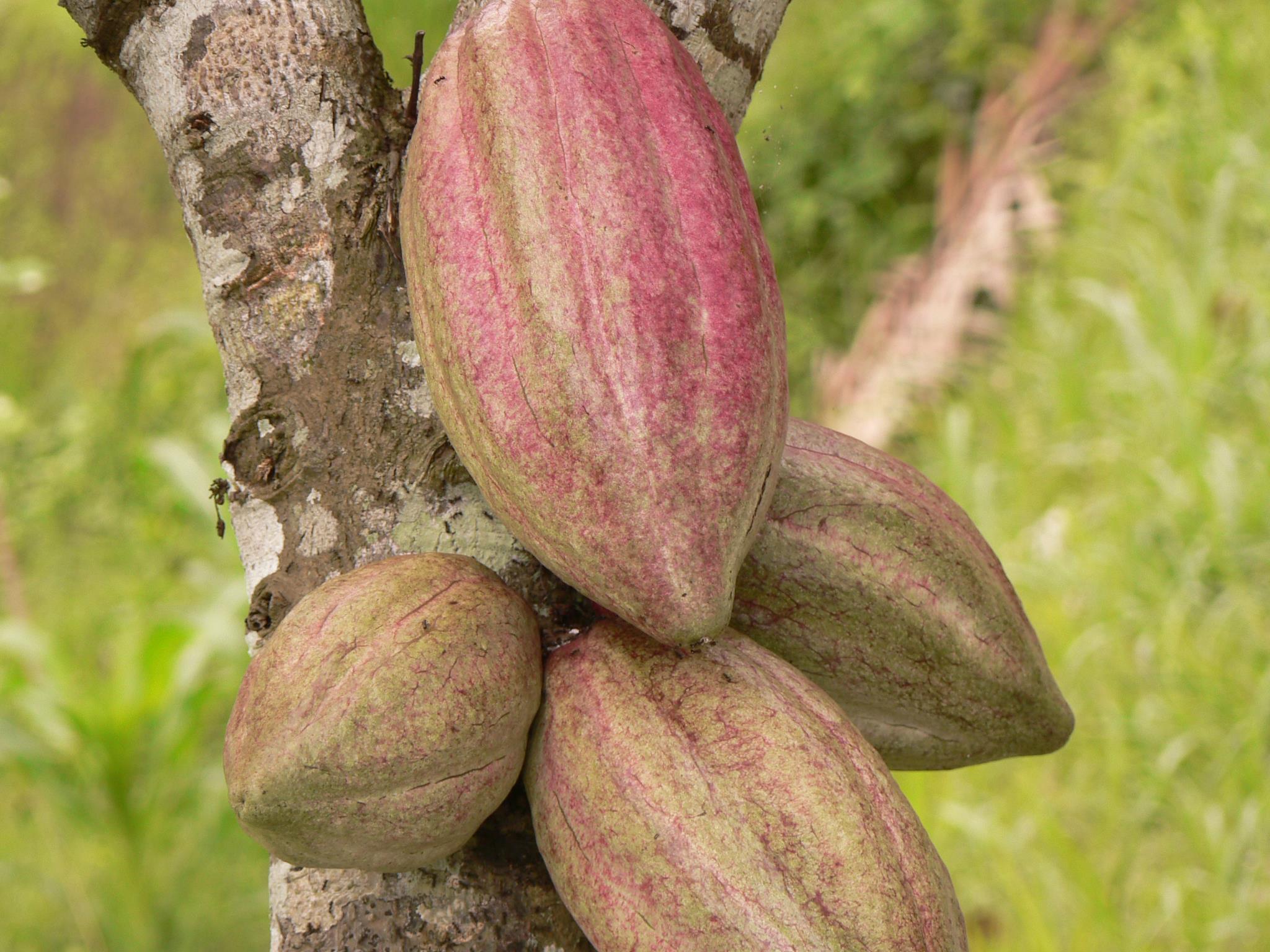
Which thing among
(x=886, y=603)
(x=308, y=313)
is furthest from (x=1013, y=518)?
(x=308, y=313)

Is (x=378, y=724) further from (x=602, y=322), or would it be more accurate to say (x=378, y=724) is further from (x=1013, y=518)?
(x=1013, y=518)

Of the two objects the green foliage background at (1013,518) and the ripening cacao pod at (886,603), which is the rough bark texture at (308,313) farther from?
the green foliage background at (1013,518)

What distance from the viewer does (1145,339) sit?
3133mm

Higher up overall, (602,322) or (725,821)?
(602,322)

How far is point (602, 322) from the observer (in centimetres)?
69

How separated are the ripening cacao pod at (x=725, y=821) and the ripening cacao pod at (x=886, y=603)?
0.30ft

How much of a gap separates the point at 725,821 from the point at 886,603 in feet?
0.74

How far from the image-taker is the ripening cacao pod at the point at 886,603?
33.9 inches

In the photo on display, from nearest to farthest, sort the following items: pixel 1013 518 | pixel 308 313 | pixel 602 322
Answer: pixel 602 322
pixel 308 313
pixel 1013 518

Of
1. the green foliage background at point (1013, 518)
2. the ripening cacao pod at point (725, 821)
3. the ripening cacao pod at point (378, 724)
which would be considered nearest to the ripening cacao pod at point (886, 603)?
the ripening cacao pod at point (725, 821)

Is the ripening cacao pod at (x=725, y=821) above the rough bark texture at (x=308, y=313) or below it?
below

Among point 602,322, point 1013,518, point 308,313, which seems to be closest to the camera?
point 602,322

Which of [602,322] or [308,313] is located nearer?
[602,322]

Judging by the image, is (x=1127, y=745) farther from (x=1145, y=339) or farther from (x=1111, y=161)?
(x=1111, y=161)
